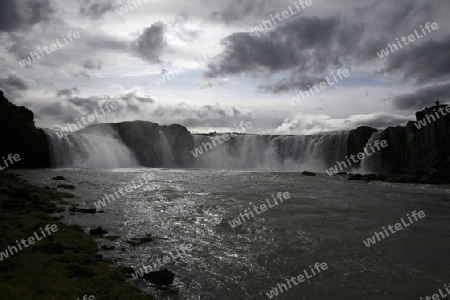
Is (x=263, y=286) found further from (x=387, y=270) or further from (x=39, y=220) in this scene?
(x=39, y=220)

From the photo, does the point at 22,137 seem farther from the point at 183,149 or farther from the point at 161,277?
the point at 183,149

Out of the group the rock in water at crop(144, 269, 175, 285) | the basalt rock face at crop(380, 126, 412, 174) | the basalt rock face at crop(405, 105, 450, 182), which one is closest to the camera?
the rock in water at crop(144, 269, 175, 285)

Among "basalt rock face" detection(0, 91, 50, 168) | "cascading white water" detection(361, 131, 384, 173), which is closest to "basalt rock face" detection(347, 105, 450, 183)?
"cascading white water" detection(361, 131, 384, 173)

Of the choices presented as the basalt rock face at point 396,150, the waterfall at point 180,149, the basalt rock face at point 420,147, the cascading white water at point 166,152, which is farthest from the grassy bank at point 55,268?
the cascading white water at point 166,152

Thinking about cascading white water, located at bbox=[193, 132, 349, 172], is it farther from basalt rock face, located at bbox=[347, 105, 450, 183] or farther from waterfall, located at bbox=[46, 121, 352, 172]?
basalt rock face, located at bbox=[347, 105, 450, 183]

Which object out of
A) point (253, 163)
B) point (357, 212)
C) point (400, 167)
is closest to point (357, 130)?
point (400, 167)

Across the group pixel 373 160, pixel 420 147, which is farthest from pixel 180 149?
pixel 420 147
